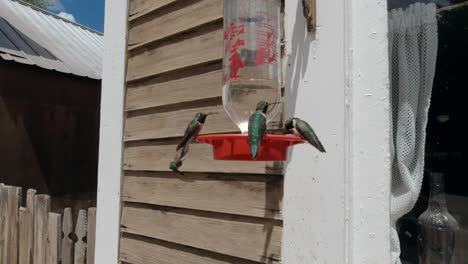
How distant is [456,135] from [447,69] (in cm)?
25

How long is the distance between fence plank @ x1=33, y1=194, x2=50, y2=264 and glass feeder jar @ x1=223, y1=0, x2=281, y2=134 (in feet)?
8.01

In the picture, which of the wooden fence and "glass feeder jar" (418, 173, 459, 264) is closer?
"glass feeder jar" (418, 173, 459, 264)

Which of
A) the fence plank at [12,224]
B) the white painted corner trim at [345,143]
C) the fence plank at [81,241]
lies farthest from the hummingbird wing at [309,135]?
the fence plank at [12,224]

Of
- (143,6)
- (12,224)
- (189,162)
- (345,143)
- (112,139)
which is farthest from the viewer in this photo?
(12,224)

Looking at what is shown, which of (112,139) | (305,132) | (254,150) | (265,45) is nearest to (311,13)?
(265,45)

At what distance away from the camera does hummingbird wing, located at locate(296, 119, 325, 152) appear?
111 centimetres

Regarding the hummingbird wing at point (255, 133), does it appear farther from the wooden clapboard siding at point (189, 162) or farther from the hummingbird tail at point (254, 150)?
the wooden clapboard siding at point (189, 162)

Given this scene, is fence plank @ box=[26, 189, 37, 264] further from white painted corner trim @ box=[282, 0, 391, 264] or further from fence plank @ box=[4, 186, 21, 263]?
white painted corner trim @ box=[282, 0, 391, 264]

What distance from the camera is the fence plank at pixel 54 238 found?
3.24m

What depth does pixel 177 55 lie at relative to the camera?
7.66 feet

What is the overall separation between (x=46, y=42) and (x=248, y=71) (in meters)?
7.49

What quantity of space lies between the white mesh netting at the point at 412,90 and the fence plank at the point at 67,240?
252 cm

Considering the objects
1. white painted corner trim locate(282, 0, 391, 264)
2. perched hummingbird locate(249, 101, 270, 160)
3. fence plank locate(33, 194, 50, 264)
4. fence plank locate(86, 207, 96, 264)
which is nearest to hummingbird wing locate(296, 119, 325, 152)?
perched hummingbird locate(249, 101, 270, 160)

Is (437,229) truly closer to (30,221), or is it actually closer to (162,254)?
(162,254)
